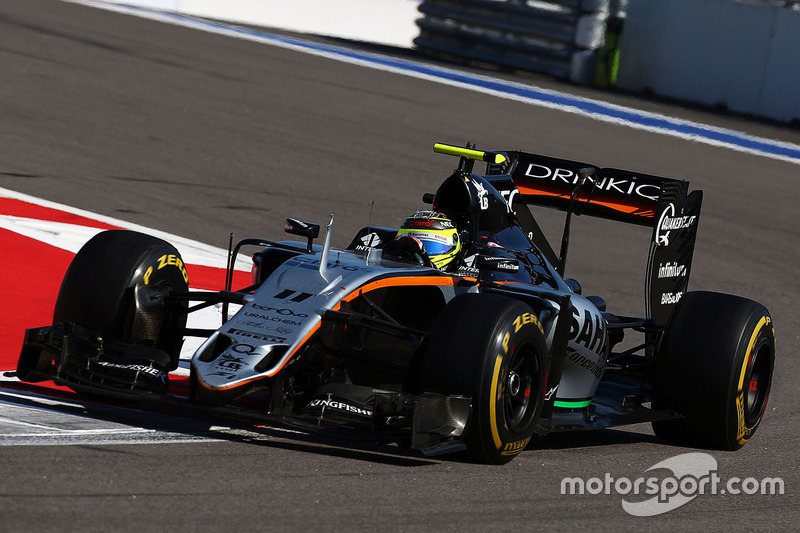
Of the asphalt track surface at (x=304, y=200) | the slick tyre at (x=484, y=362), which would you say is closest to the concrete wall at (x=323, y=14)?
the asphalt track surface at (x=304, y=200)

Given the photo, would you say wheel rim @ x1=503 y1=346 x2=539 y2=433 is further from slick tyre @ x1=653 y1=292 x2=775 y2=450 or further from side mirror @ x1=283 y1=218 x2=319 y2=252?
side mirror @ x1=283 y1=218 x2=319 y2=252

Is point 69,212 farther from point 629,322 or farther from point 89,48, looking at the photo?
point 89,48

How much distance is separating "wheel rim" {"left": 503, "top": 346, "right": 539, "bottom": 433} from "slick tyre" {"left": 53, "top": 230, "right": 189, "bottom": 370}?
1.58m

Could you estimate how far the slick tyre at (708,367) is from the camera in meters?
6.97

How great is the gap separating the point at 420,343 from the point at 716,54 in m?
18.4

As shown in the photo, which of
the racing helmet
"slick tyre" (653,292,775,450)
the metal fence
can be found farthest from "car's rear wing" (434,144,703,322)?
the metal fence

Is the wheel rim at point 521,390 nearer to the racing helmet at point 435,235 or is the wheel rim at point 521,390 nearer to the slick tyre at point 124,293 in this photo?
the racing helmet at point 435,235

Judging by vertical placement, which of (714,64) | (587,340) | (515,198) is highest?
(714,64)

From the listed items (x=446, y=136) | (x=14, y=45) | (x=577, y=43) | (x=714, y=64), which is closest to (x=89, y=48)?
(x=14, y=45)

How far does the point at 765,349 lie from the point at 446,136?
10.7 metres

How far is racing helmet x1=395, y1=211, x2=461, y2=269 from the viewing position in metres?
6.87

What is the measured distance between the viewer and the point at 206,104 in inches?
699

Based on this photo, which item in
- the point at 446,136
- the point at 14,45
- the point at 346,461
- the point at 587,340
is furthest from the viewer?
the point at 14,45

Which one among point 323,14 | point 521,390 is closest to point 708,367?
point 521,390
